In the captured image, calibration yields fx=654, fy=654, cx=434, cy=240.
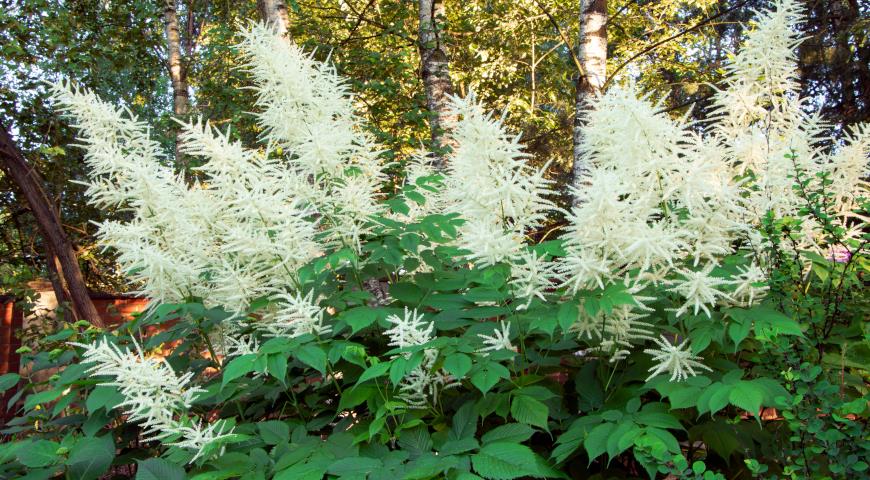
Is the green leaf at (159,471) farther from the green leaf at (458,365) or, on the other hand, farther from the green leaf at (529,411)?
the green leaf at (529,411)

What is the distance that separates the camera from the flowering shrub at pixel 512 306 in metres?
1.99

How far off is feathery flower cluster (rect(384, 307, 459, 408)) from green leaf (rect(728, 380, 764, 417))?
0.90 meters

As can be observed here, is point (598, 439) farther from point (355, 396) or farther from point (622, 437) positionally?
point (355, 396)

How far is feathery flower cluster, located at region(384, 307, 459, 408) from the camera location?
85.9 inches

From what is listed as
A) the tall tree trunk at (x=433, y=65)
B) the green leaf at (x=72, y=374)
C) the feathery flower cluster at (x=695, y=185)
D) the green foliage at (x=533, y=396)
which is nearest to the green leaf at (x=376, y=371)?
the green foliage at (x=533, y=396)

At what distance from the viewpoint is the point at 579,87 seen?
21.8 ft

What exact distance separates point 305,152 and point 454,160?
0.76 meters

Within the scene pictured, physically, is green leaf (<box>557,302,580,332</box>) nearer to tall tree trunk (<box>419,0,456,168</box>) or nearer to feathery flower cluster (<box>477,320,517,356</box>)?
feathery flower cluster (<box>477,320,517,356</box>)

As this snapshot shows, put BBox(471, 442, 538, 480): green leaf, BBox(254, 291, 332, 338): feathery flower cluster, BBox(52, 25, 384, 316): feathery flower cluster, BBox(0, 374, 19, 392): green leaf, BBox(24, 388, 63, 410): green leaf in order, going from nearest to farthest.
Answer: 1. BBox(471, 442, 538, 480): green leaf
2. BBox(254, 291, 332, 338): feathery flower cluster
3. BBox(24, 388, 63, 410): green leaf
4. BBox(52, 25, 384, 316): feathery flower cluster
5. BBox(0, 374, 19, 392): green leaf

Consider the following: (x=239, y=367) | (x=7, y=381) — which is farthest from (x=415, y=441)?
(x=7, y=381)

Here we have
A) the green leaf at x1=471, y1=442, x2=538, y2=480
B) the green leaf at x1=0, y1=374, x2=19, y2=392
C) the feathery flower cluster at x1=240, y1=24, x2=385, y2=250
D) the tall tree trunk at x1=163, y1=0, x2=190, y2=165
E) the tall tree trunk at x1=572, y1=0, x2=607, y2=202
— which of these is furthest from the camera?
the tall tree trunk at x1=163, y1=0, x2=190, y2=165

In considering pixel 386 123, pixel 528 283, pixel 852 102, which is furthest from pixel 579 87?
pixel 852 102

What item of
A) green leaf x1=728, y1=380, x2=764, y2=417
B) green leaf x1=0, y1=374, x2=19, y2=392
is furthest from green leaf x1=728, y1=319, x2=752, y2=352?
green leaf x1=0, y1=374, x2=19, y2=392

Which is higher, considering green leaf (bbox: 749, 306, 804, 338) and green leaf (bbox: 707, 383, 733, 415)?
green leaf (bbox: 749, 306, 804, 338)
